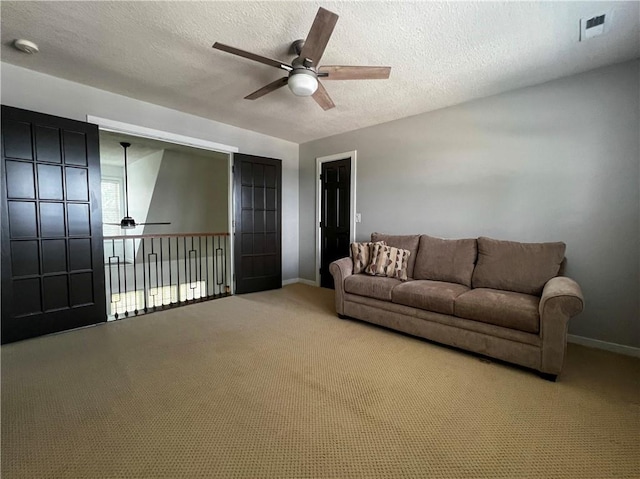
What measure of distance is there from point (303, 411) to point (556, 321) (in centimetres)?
186

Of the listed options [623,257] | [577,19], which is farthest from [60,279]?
[623,257]

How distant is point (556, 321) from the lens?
2.05m

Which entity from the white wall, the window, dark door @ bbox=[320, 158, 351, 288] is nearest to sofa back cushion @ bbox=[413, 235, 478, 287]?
dark door @ bbox=[320, 158, 351, 288]

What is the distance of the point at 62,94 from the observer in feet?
9.71

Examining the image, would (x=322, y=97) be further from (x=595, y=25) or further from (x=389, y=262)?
(x=595, y=25)

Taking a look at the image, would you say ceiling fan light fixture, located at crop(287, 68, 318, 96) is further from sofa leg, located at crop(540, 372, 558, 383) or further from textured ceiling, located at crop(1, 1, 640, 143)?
sofa leg, located at crop(540, 372, 558, 383)

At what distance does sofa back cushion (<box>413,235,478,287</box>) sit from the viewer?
120 inches

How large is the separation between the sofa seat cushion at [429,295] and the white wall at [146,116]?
279cm

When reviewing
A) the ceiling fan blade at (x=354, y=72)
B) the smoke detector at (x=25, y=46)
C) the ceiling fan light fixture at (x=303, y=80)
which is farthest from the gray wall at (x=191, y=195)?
the ceiling fan blade at (x=354, y=72)

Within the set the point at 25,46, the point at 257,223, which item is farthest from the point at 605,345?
the point at 25,46

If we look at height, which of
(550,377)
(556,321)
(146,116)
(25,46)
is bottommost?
(550,377)

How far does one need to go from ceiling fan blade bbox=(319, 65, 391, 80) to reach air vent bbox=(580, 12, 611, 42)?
1377mm

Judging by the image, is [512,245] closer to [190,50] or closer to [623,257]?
[623,257]

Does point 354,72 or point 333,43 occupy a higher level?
point 333,43
